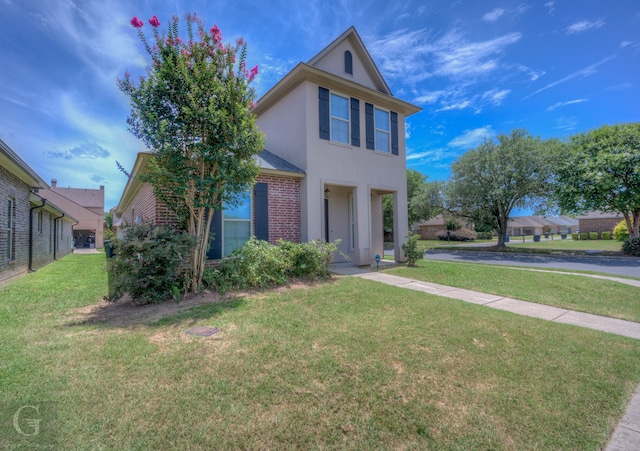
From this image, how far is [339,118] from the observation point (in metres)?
9.92

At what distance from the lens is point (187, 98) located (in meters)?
5.56

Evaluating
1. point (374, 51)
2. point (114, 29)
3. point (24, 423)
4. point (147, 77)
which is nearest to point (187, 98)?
point (147, 77)

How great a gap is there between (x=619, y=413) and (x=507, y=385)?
86 cm

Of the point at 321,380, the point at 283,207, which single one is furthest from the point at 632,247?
the point at 321,380

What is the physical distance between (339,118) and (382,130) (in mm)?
2088

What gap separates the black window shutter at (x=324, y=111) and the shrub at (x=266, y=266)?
383 cm

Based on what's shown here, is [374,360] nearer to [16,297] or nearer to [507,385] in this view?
[507,385]

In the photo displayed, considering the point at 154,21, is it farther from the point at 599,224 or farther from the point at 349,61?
the point at 599,224

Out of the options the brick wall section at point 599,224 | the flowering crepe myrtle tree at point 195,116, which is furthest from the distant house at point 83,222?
the brick wall section at point 599,224

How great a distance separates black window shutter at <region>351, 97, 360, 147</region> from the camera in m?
10.2

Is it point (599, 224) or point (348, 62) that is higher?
point (348, 62)

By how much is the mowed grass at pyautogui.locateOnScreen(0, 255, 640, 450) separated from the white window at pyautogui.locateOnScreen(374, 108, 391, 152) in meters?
7.72

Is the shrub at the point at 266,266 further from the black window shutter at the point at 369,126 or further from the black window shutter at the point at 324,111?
the black window shutter at the point at 369,126

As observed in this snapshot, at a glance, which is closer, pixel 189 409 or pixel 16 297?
pixel 189 409
